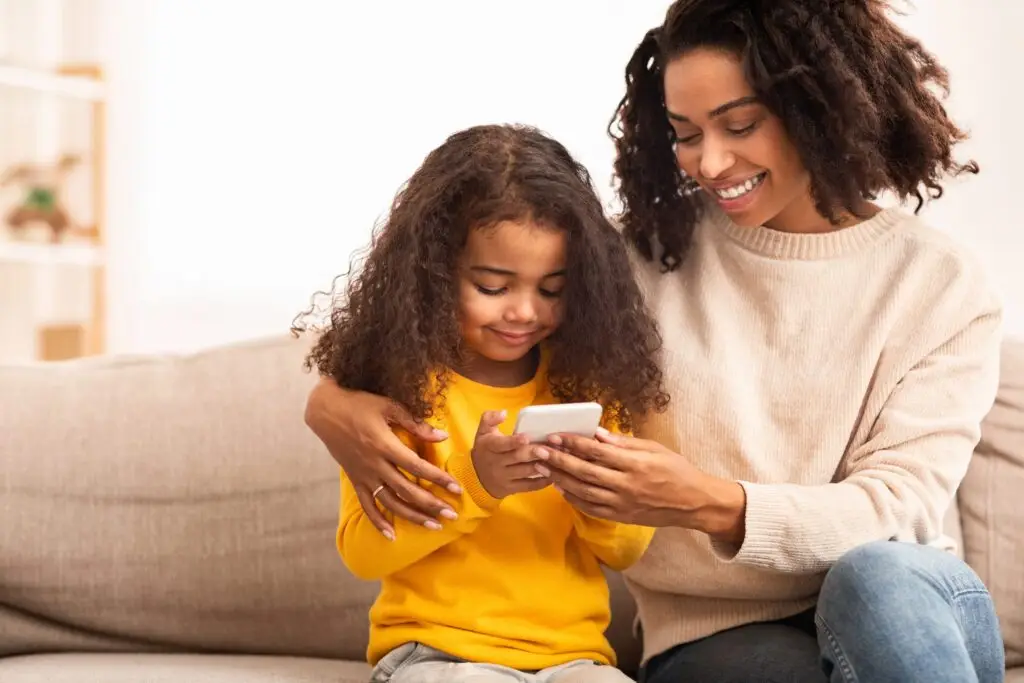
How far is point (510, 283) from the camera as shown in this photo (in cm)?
156

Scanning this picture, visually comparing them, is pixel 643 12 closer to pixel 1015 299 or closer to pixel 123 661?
pixel 1015 299

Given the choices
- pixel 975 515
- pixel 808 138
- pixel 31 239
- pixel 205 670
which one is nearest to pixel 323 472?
pixel 205 670

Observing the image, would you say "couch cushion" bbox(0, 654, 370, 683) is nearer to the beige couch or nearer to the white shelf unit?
the beige couch

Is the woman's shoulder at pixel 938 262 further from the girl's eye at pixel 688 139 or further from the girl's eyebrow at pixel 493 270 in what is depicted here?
the girl's eyebrow at pixel 493 270

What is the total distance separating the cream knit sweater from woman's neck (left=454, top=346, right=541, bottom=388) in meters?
0.22

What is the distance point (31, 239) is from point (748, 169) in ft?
8.88

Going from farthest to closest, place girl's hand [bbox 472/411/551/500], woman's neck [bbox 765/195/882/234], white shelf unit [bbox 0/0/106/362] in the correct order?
1. white shelf unit [bbox 0/0/106/362]
2. woman's neck [bbox 765/195/882/234]
3. girl's hand [bbox 472/411/551/500]

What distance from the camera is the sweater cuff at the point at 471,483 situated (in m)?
1.55

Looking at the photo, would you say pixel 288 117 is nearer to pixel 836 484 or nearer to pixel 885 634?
pixel 836 484

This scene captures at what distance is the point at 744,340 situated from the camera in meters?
1.80

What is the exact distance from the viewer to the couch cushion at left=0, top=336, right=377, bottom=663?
1990 mm

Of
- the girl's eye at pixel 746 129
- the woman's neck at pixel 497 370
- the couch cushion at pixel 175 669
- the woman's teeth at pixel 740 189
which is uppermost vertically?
the girl's eye at pixel 746 129

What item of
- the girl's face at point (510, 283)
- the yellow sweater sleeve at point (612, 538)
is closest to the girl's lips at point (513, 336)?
the girl's face at point (510, 283)

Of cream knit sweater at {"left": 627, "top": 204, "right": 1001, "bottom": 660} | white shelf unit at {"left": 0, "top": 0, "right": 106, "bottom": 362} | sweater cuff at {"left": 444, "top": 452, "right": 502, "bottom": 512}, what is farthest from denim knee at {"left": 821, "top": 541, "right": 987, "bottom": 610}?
white shelf unit at {"left": 0, "top": 0, "right": 106, "bottom": 362}
